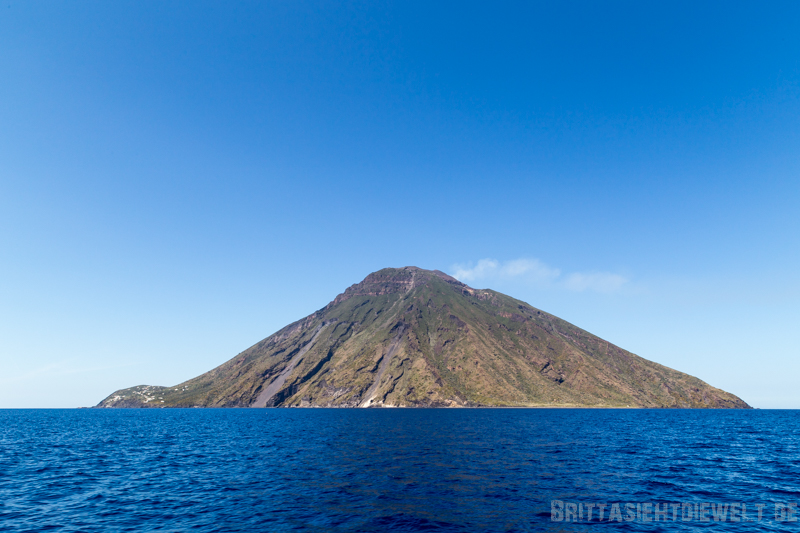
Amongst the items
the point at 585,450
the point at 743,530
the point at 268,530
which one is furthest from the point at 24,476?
the point at 585,450

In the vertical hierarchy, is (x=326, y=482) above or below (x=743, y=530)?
below

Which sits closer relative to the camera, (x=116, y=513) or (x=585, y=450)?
(x=116, y=513)

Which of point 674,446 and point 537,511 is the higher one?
point 537,511

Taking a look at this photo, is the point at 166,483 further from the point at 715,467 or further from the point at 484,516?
the point at 715,467

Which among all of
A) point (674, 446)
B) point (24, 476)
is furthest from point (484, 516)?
point (674, 446)

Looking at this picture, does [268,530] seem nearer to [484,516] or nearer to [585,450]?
[484,516]

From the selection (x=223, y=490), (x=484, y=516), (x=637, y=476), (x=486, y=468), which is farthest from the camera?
(x=486, y=468)

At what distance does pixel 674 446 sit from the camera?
73.0 m

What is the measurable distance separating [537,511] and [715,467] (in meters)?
38.8

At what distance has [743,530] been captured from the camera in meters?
28.3

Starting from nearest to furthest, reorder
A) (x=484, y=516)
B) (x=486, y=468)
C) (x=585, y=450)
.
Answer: (x=484, y=516), (x=486, y=468), (x=585, y=450)

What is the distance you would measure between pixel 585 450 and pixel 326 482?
47520 millimetres

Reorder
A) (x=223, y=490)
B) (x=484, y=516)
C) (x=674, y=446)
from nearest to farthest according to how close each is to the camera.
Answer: (x=484, y=516) → (x=223, y=490) → (x=674, y=446)

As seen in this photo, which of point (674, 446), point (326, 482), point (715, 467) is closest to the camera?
point (326, 482)
